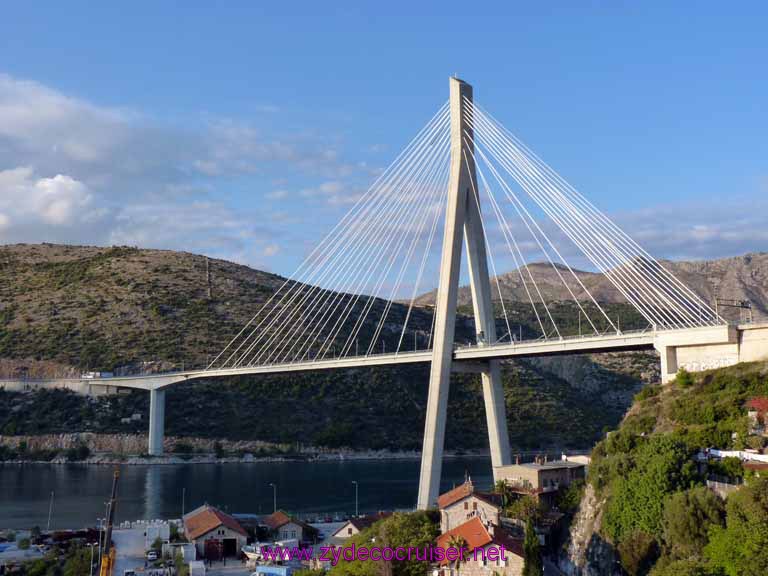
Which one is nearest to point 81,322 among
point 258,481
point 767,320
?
point 258,481

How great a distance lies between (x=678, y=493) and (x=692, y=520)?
1043 millimetres

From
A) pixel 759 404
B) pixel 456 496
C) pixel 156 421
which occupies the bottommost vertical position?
pixel 456 496

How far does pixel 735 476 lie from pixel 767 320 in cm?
786

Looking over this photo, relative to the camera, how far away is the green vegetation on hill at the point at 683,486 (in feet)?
69.0

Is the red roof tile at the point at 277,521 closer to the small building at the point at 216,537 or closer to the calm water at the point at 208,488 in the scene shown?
the small building at the point at 216,537

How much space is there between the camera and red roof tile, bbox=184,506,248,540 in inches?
1276

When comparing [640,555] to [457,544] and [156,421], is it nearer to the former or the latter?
[457,544]

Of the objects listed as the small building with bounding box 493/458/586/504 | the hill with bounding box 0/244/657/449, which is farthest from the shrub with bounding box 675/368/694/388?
the hill with bounding box 0/244/657/449

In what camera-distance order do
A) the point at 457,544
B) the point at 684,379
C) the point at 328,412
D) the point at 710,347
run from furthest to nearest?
the point at 328,412
the point at 710,347
the point at 684,379
the point at 457,544

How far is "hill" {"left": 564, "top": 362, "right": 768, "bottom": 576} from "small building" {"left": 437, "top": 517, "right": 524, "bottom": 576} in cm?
300

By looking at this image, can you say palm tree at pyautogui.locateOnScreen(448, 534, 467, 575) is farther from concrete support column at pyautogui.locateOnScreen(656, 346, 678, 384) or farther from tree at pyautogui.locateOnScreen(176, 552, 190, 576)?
concrete support column at pyautogui.locateOnScreen(656, 346, 678, 384)

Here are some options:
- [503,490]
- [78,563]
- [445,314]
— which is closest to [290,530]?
[78,563]

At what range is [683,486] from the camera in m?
24.3

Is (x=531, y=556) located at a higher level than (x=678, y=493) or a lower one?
lower
